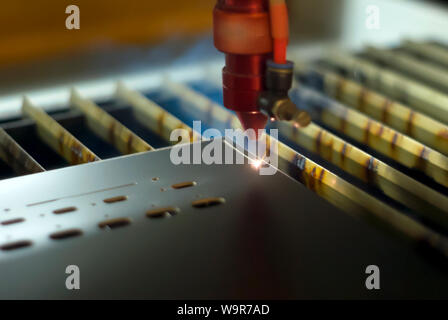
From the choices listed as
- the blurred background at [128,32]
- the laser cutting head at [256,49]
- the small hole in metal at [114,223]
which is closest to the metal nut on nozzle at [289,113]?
the laser cutting head at [256,49]

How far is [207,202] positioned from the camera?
0.92m

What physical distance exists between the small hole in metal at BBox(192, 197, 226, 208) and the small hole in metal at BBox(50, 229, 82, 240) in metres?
0.15

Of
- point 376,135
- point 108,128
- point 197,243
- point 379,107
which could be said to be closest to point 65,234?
point 197,243

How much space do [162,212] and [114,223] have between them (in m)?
0.06

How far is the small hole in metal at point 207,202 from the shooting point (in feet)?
3.00

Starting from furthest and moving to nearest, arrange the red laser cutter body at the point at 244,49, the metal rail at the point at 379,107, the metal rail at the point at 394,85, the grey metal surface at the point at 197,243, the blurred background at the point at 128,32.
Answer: the blurred background at the point at 128,32 < the metal rail at the point at 394,85 < the metal rail at the point at 379,107 < the red laser cutter body at the point at 244,49 < the grey metal surface at the point at 197,243

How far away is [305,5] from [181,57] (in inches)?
23.1

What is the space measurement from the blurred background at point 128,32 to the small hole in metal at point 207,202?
0.86 m

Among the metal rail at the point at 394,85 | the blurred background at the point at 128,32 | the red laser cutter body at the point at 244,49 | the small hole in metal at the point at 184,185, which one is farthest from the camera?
the blurred background at the point at 128,32

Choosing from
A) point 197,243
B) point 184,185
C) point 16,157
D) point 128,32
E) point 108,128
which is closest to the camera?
point 197,243

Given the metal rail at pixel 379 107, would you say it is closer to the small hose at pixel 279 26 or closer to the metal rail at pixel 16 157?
the small hose at pixel 279 26

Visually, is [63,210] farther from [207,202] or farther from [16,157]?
[16,157]

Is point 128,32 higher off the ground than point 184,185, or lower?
higher

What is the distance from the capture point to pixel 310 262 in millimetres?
791
